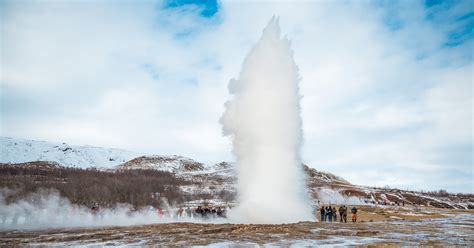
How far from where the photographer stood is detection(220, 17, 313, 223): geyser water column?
28016mm

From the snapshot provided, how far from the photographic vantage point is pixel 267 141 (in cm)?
2884

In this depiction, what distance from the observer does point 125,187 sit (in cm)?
9019

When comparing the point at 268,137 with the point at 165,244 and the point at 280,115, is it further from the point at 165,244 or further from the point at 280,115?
the point at 165,244

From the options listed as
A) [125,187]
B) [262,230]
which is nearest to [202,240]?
[262,230]

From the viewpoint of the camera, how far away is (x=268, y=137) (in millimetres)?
28922

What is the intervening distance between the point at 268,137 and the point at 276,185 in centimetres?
339

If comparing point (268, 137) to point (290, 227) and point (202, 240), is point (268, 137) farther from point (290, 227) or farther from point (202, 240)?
point (202, 240)

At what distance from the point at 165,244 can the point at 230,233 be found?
188 inches

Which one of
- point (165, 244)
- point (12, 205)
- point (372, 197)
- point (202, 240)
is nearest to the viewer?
point (165, 244)

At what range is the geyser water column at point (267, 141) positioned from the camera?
91.9ft

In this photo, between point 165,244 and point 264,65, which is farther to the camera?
point 264,65

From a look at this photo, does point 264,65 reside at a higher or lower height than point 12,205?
higher

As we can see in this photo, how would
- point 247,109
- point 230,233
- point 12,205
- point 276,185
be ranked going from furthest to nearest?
point 12,205, point 247,109, point 276,185, point 230,233

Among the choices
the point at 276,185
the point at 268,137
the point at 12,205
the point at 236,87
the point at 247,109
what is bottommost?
the point at 12,205
